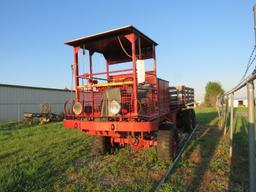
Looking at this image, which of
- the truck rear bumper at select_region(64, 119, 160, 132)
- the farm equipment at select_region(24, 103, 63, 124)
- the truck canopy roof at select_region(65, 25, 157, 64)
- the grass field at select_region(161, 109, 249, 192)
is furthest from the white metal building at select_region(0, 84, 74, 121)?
the grass field at select_region(161, 109, 249, 192)

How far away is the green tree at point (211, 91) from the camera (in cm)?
4626

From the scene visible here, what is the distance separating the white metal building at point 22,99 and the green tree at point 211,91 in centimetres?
3190

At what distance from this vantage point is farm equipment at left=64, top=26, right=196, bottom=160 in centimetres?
506

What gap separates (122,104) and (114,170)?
1.59 m

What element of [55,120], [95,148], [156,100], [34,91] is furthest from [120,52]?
[34,91]

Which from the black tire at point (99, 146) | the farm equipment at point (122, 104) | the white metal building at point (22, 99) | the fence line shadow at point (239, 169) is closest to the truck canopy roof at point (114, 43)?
the farm equipment at point (122, 104)

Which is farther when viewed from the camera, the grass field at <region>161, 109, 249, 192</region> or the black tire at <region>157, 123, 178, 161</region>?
the black tire at <region>157, 123, 178, 161</region>

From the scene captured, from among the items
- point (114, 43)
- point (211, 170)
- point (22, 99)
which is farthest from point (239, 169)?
point (22, 99)

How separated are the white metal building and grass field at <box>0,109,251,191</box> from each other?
15459mm

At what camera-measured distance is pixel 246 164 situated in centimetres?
542

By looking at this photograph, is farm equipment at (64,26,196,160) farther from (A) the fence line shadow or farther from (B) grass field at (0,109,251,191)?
(A) the fence line shadow

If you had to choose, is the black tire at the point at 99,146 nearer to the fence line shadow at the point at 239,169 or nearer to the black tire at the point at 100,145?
the black tire at the point at 100,145

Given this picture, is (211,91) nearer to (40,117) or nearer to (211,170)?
(40,117)

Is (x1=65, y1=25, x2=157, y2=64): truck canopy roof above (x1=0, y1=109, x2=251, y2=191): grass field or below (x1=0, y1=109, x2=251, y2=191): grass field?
above
